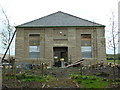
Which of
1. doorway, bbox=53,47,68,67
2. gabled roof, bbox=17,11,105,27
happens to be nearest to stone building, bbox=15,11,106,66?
gabled roof, bbox=17,11,105,27

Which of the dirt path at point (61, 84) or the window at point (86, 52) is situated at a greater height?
the window at point (86, 52)

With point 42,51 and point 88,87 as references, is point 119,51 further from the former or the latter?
point 42,51

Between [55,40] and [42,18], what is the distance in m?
4.84

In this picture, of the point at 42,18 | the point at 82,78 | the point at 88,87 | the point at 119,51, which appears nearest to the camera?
the point at 88,87

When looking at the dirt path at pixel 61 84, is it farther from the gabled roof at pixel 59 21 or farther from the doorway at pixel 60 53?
the gabled roof at pixel 59 21

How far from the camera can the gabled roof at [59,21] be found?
34281 mm

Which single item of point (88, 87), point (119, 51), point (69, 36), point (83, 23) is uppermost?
point (83, 23)

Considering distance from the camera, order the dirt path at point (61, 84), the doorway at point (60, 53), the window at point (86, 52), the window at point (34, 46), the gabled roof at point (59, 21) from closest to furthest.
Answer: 1. the dirt path at point (61, 84)
2. the window at point (86, 52)
3. the window at point (34, 46)
4. the gabled roof at point (59, 21)
5. the doorway at point (60, 53)

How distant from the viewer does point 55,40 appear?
3400 centimetres

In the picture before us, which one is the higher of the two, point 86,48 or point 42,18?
point 42,18

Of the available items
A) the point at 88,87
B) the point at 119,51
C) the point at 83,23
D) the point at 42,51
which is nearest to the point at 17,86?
the point at 88,87

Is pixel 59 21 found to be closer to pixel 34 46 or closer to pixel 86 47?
pixel 34 46

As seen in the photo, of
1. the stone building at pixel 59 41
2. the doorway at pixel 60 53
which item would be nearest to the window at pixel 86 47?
the stone building at pixel 59 41

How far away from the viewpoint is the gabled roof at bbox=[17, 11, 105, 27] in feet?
112
